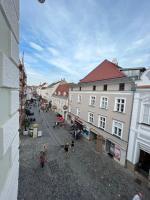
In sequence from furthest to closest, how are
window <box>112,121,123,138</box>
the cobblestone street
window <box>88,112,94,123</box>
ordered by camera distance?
window <box>88,112,94,123</box>
window <box>112,121,123,138</box>
the cobblestone street

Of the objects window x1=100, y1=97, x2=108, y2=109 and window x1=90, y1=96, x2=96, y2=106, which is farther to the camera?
window x1=90, y1=96, x2=96, y2=106

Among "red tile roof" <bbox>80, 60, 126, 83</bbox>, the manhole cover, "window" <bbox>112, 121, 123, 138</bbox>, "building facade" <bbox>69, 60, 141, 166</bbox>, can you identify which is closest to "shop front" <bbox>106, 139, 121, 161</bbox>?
"building facade" <bbox>69, 60, 141, 166</bbox>

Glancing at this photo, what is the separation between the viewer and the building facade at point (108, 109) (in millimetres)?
14000

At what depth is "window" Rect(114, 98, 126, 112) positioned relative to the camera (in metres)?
14.3

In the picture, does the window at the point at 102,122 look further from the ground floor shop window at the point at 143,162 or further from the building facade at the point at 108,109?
the ground floor shop window at the point at 143,162

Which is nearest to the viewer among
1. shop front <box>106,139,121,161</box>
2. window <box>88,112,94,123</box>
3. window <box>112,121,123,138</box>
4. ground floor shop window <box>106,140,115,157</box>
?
window <box>112,121,123,138</box>

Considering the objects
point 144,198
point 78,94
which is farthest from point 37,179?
point 78,94

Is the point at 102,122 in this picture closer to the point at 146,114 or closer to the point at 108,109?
the point at 108,109

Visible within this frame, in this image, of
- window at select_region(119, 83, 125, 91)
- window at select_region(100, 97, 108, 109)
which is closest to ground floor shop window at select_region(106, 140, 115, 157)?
window at select_region(100, 97, 108, 109)

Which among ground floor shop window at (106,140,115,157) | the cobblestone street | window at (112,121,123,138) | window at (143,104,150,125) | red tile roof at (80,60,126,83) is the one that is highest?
red tile roof at (80,60,126,83)

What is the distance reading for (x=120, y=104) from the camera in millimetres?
14586

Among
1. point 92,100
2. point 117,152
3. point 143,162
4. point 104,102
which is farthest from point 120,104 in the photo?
point 143,162

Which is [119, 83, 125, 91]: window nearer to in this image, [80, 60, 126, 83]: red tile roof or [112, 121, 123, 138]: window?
[80, 60, 126, 83]: red tile roof

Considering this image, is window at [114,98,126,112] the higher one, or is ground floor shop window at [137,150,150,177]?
window at [114,98,126,112]
